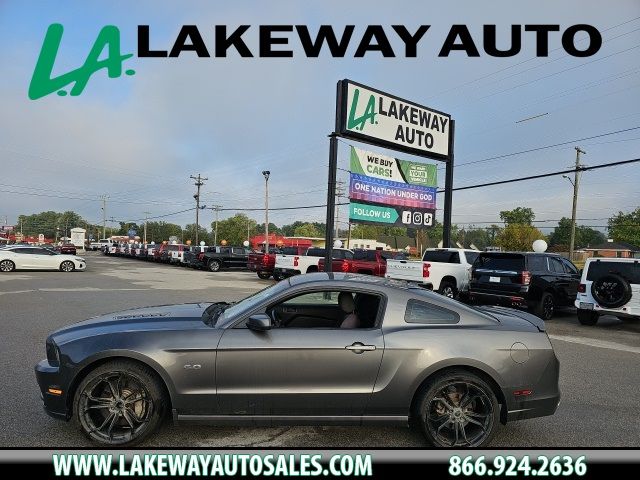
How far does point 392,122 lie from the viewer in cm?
1636

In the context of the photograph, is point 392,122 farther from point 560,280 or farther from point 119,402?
point 119,402

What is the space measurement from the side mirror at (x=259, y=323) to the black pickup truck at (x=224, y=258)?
25360 mm

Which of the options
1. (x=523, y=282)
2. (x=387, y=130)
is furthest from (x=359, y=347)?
(x=387, y=130)

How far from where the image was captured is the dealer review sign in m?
15.1

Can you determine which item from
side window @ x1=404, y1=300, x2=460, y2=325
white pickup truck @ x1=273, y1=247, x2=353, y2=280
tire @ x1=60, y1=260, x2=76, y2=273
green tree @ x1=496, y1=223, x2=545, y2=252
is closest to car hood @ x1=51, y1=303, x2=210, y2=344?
side window @ x1=404, y1=300, x2=460, y2=325

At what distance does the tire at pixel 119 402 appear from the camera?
358cm

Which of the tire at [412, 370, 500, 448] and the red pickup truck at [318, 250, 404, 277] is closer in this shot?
the tire at [412, 370, 500, 448]

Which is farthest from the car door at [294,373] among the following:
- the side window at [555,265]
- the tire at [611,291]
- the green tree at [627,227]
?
the green tree at [627,227]

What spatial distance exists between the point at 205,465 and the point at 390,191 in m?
15.1

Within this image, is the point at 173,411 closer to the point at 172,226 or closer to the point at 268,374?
the point at 268,374

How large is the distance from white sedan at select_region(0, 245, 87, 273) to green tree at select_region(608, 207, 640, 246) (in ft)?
238

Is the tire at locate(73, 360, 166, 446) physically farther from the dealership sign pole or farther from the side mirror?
the dealership sign pole

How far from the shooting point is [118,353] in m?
3.56

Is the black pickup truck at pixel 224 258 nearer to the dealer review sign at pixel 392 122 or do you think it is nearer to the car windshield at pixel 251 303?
the dealer review sign at pixel 392 122
